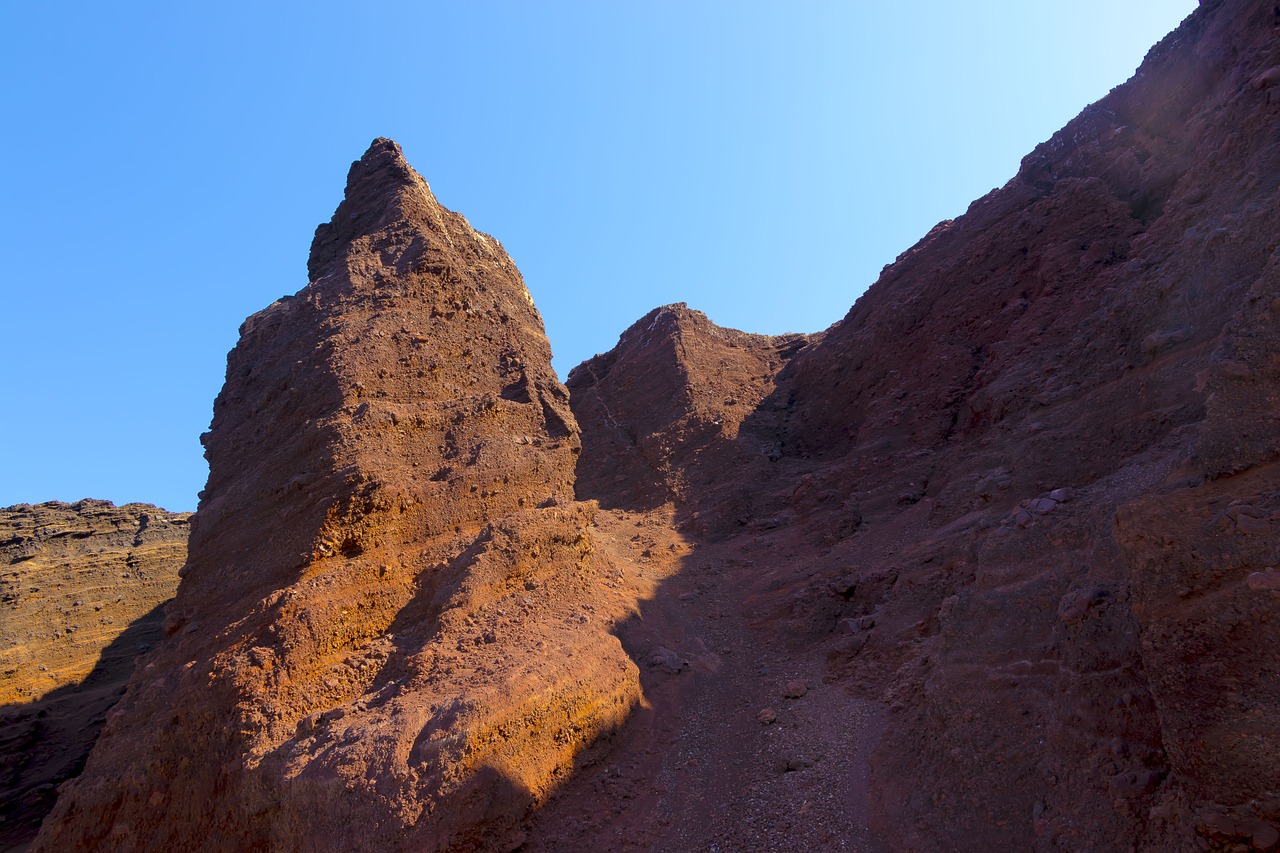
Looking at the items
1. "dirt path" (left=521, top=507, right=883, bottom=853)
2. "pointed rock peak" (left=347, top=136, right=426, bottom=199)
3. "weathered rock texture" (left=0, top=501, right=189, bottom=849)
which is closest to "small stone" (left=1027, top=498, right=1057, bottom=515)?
"dirt path" (left=521, top=507, right=883, bottom=853)

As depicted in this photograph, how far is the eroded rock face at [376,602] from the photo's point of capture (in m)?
7.51

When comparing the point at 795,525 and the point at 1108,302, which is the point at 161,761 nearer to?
the point at 795,525

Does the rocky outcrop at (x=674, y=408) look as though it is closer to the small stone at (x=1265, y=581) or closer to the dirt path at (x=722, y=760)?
the dirt path at (x=722, y=760)

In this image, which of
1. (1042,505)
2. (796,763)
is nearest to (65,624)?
(796,763)

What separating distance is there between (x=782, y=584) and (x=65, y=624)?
21033 millimetres

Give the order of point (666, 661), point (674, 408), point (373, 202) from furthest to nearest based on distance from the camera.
A: point (674, 408)
point (373, 202)
point (666, 661)

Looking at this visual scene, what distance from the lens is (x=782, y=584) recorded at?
1397cm

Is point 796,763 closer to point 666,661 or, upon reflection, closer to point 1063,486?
point 666,661

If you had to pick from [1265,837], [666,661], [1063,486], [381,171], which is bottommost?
[1265,837]

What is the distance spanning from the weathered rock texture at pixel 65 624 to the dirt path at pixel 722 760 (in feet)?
48.9

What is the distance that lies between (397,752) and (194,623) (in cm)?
464

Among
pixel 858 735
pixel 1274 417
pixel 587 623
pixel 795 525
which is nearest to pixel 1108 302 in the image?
pixel 795 525

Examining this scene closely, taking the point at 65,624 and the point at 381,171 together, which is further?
the point at 65,624

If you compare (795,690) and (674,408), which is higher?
(674,408)
